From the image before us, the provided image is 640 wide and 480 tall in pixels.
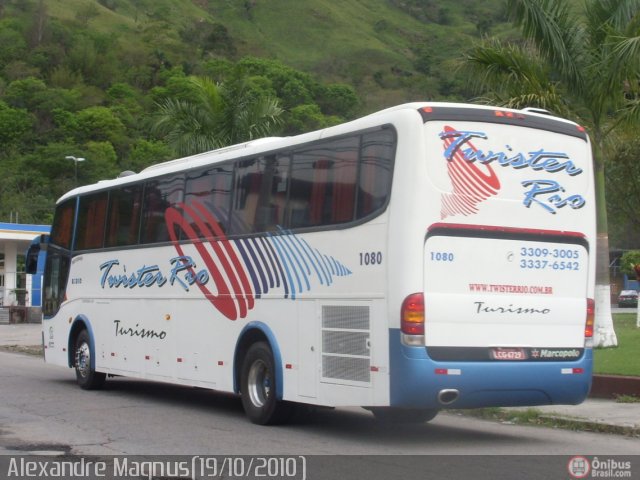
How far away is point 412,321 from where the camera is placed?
35.2ft

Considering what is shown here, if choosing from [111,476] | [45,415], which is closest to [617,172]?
[45,415]

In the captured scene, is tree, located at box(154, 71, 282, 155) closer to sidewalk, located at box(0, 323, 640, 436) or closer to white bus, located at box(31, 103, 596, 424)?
white bus, located at box(31, 103, 596, 424)

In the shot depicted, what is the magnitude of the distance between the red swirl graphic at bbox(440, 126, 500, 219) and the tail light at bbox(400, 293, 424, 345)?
102cm

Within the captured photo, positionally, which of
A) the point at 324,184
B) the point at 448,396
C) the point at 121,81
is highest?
the point at 121,81

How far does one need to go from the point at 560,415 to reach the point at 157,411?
5.70 meters

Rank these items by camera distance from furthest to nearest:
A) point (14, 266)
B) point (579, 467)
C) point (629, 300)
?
point (629, 300) < point (14, 266) < point (579, 467)

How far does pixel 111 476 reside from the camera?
947 cm

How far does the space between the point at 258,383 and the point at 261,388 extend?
8 cm

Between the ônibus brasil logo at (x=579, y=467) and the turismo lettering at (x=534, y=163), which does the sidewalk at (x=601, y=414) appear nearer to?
the ônibus brasil logo at (x=579, y=467)

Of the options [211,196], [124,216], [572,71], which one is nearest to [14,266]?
[124,216]

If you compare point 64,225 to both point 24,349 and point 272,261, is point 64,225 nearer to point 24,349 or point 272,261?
point 272,261

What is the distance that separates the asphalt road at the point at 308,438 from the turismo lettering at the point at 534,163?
2787 mm

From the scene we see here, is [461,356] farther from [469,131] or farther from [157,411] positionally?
[157,411]

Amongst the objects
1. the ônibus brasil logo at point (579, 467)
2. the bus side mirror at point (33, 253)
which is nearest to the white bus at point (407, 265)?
the ônibus brasil logo at point (579, 467)
